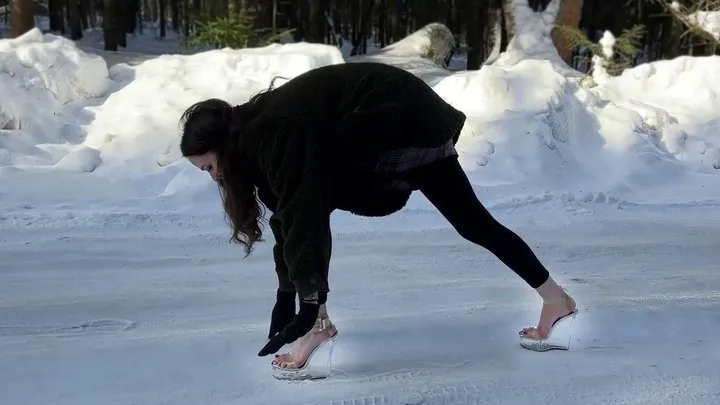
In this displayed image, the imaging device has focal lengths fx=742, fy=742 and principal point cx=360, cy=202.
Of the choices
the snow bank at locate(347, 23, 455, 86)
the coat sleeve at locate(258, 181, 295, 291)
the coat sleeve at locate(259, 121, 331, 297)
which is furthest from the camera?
the snow bank at locate(347, 23, 455, 86)

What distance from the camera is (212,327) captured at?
3.03 m

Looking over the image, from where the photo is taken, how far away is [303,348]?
250 cm

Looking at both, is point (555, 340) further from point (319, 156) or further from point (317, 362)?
point (319, 156)

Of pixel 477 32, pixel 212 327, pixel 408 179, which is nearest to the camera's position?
pixel 408 179

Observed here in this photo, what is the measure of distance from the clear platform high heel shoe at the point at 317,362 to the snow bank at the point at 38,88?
15.1 feet

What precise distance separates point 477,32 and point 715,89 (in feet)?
29.2

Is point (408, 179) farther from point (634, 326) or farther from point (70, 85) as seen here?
point (70, 85)

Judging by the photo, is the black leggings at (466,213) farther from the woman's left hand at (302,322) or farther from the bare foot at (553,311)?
the woman's left hand at (302,322)

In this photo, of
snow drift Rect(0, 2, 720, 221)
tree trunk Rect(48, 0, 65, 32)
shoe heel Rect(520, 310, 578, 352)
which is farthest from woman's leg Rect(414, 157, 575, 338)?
tree trunk Rect(48, 0, 65, 32)

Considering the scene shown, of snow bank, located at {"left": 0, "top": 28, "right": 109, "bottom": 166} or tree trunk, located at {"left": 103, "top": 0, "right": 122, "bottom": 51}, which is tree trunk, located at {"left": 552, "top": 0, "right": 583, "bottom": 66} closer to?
snow bank, located at {"left": 0, "top": 28, "right": 109, "bottom": 166}

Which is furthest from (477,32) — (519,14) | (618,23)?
(618,23)

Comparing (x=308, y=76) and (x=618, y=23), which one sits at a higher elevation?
(x=308, y=76)

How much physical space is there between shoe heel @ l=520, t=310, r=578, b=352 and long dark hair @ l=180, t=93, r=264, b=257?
1189 mm

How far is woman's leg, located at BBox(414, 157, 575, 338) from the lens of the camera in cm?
243
